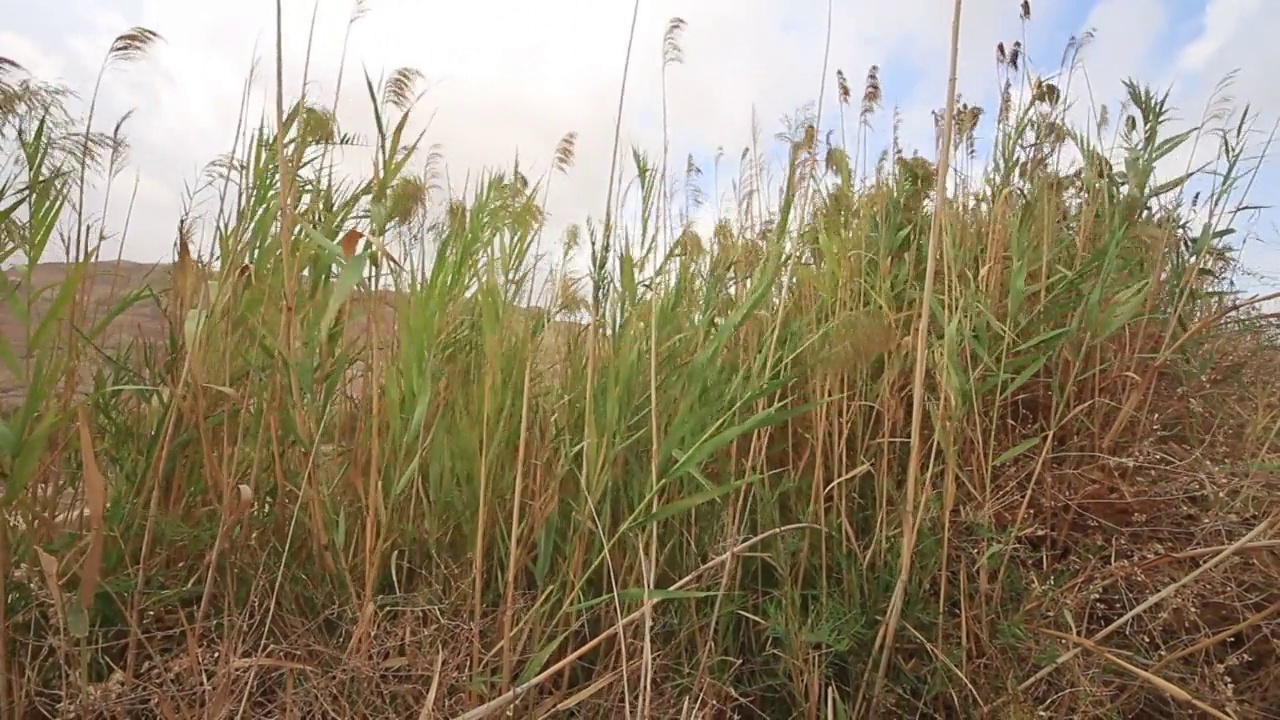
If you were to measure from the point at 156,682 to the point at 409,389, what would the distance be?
0.53 meters

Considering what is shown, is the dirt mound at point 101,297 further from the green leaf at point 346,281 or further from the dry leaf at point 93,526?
the green leaf at point 346,281

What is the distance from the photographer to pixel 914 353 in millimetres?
1400

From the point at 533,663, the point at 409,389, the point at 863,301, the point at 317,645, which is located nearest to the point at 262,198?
the point at 409,389

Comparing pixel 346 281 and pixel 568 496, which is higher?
pixel 346 281

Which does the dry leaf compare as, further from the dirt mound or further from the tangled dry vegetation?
the dirt mound

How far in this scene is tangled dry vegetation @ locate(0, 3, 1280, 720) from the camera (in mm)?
1069

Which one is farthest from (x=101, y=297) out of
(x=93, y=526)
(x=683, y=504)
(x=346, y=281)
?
(x=683, y=504)

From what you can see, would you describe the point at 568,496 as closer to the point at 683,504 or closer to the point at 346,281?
the point at 683,504

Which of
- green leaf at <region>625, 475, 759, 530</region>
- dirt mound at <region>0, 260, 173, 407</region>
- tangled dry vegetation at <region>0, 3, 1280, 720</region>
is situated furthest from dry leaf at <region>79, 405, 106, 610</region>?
green leaf at <region>625, 475, 759, 530</region>

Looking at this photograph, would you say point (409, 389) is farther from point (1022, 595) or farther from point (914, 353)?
point (1022, 595)

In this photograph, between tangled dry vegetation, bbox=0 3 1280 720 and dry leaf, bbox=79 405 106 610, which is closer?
dry leaf, bbox=79 405 106 610

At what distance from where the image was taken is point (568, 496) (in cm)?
124

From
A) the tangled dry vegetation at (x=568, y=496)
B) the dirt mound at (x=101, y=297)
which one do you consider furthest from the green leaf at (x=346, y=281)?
the dirt mound at (x=101, y=297)

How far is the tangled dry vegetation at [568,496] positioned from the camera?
1.07 meters
